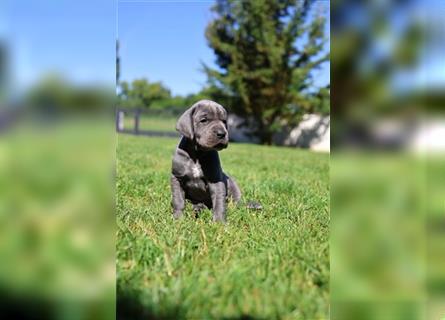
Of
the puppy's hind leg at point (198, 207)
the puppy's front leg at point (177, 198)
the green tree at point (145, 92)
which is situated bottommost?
the puppy's hind leg at point (198, 207)

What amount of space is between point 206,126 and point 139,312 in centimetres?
176

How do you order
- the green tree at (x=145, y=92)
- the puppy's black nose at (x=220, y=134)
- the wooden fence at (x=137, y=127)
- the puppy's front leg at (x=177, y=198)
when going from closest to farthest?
the puppy's black nose at (x=220, y=134) < the puppy's front leg at (x=177, y=198) < the wooden fence at (x=137, y=127) < the green tree at (x=145, y=92)

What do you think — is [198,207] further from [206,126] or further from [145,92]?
[145,92]

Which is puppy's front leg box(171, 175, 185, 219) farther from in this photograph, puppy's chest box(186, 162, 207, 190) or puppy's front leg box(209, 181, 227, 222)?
puppy's front leg box(209, 181, 227, 222)

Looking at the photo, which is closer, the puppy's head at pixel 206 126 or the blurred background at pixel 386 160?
the blurred background at pixel 386 160

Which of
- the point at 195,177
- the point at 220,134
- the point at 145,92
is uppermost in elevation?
the point at 145,92

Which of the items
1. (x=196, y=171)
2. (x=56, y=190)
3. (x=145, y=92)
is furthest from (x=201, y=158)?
(x=145, y=92)

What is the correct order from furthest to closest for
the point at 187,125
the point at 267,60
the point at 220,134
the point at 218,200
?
the point at 267,60
the point at 218,200
the point at 187,125
the point at 220,134

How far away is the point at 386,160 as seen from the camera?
0.92m

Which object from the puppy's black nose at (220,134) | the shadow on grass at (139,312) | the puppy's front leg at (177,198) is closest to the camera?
the shadow on grass at (139,312)

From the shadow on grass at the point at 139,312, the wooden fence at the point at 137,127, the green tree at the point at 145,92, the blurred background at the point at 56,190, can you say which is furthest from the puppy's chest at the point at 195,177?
the green tree at the point at 145,92

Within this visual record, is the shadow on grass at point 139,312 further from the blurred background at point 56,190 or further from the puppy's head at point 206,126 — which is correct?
the puppy's head at point 206,126

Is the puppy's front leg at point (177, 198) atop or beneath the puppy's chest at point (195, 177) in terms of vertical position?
beneath

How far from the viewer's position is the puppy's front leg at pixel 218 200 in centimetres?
332
